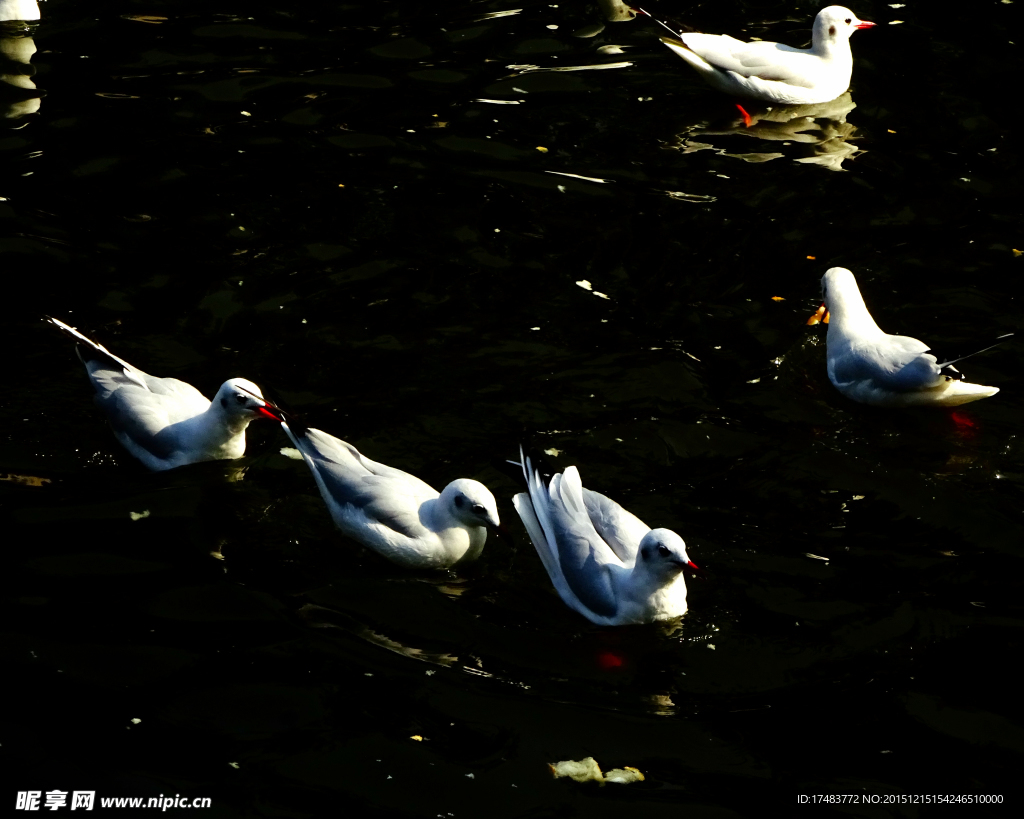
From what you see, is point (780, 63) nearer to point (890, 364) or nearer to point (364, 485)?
point (890, 364)

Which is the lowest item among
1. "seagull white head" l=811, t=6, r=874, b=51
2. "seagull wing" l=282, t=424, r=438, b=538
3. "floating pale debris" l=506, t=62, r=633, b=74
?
"seagull wing" l=282, t=424, r=438, b=538

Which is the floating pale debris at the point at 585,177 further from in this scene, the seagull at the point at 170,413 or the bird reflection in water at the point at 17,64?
the bird reflection in water at the point at 17,64

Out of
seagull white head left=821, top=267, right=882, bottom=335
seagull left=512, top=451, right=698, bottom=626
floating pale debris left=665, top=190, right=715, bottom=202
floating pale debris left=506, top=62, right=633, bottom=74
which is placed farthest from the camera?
floating pale debris left=506, top=62, right=633, bottom=74

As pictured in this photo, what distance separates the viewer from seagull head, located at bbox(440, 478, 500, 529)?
21.6 feet

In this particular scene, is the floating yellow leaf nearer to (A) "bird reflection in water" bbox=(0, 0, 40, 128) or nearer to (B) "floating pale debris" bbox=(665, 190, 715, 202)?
(A) "bird reflection in water" bbox=(0, 0, 40, 128)

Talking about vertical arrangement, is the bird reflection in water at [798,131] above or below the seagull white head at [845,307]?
above

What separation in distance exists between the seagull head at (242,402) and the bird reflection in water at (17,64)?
5376 millimetres

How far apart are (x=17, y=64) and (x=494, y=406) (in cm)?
748

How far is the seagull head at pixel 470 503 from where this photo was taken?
660 centimetres

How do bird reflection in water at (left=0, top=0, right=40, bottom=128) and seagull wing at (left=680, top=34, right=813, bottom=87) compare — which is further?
seagull wing at (left=680, top=34, right=813, bottom=87)

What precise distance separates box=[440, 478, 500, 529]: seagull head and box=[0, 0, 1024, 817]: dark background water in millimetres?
432

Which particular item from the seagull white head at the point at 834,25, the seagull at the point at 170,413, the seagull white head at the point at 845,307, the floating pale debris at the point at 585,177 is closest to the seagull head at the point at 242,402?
the seagull at the point at 170,413

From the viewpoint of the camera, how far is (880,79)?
12.6 meters

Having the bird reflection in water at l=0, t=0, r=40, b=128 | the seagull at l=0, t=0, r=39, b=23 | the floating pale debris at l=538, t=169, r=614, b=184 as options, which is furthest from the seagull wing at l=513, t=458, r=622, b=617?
the seagull at l=0, t=0, r=39, b=23
